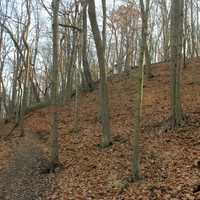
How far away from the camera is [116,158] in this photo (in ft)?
38.9

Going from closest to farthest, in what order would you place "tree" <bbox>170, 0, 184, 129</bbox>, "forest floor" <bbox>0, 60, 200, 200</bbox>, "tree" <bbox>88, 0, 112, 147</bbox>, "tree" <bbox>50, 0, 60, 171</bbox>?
"forest floor" <bbox>0, 60, 200, 200</bbox>
"tree" <bbox>50, 0, 60, 171</bbox>
"tree" <bbox>170, 0, 184, 129</bbox>
"tree" <bbox>88, 0, 112, 147</bbox>

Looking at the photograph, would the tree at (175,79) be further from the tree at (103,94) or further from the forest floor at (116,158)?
the tree at (103,94)

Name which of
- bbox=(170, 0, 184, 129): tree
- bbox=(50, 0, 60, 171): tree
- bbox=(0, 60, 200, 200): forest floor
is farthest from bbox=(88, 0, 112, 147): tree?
bbox=(170, 0, 184, 129): tree

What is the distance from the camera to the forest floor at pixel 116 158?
9.00m

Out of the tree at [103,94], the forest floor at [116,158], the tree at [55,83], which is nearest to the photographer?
the forest floor at [116,158]

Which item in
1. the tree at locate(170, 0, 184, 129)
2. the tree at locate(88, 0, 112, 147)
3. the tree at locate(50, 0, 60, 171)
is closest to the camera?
the tree at locate(50, 0, 60, 171)

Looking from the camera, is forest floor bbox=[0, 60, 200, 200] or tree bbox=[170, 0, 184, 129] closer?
forest floor bbox=[0, 60, 200, 200]

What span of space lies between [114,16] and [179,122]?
25.7 m

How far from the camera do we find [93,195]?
9375 millimetres

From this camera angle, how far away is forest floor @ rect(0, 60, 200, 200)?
9.00 metres

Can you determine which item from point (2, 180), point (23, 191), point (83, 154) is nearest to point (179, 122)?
point (83, 154)

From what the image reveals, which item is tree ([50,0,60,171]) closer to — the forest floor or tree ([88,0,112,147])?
the forest floor

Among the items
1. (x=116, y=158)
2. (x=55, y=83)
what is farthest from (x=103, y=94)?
(x=116, y=158)

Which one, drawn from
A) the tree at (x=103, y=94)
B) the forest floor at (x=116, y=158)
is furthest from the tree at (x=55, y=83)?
the tree at (x=103, y=94)
